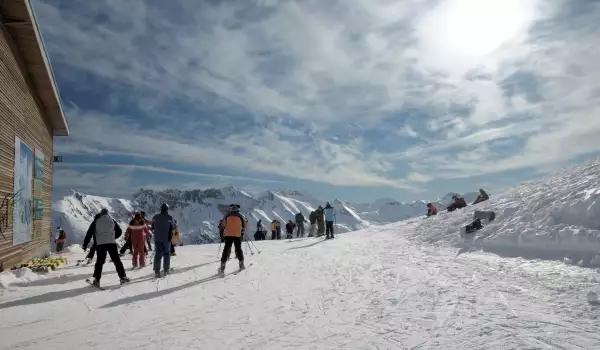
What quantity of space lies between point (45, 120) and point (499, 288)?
20.0m

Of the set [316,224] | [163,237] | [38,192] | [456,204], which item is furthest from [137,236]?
[456,204]

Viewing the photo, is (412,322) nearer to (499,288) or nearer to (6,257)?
(499,288)

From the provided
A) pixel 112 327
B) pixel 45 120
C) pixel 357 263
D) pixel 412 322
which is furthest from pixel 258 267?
pixel 45 120

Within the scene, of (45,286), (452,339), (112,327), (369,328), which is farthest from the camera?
(45,286)

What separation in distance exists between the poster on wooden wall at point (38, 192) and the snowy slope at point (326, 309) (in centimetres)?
639

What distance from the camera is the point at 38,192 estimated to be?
622 inches

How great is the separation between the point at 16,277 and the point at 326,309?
8.59m

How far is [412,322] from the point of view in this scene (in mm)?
5512

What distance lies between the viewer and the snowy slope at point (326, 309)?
16.1 feet

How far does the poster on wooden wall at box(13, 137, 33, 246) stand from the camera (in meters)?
12.2

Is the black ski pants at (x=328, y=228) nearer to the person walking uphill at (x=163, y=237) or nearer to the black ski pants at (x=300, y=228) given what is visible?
the black ski pants at (x=300, y=228)

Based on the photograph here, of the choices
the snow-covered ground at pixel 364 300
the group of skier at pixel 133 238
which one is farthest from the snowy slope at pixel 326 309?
the group of skier at pixel 133 238

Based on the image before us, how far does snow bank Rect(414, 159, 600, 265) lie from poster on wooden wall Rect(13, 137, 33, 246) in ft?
47.6

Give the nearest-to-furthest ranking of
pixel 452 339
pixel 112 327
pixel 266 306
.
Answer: pixel 452 339
pixel 112 327
pixel 266 306
